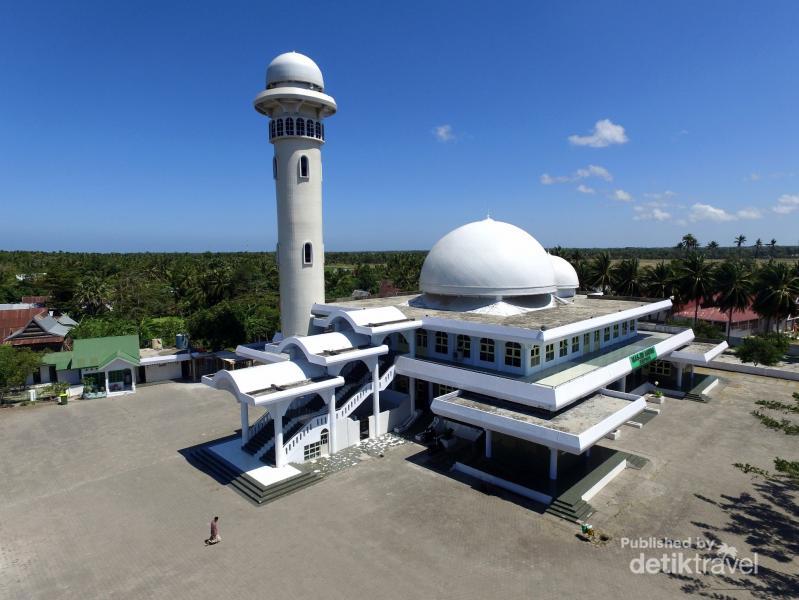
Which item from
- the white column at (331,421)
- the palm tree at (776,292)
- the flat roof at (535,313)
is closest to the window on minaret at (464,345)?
the flat roof at (535,313)

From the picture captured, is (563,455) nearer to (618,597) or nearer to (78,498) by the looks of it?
(618,597)

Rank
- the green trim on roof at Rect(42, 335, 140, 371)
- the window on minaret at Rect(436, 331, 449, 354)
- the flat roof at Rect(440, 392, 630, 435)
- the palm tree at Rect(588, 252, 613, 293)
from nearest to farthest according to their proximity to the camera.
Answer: the flat roof at Rect(440, 392, 630, 435)
the window on minaret at Rect(436, 331, 449, 354)
the green trim on roof at Rect(42, 335, 140, 371)
the palm tree at Rect(588, 252, 613, 293)

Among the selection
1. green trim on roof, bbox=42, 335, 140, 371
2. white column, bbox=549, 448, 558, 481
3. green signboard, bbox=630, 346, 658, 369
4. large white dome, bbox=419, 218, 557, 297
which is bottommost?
white column, bbox=549, 448, 558, 481

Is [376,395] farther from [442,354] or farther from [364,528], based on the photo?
[364,528]

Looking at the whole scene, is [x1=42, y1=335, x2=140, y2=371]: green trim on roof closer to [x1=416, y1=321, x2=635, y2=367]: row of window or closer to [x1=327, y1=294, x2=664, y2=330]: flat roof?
[x1=327, y1=294, x2=664, y2=330]: flat roof

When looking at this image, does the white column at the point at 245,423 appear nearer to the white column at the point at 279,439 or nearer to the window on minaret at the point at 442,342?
the white column at the point at 279,439

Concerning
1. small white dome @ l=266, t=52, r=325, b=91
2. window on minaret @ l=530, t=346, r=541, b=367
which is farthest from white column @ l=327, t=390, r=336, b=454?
small white dome @ l=266, t=52, r=325, b=91

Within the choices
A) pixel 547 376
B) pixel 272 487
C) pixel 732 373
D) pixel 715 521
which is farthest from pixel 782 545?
pixel 732 373
